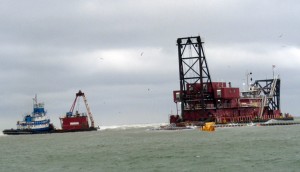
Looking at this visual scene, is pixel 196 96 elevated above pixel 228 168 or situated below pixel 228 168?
above

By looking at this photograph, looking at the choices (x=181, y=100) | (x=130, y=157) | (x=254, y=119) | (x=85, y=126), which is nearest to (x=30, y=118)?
(x=85, y=126)

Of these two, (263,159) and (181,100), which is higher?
(181,100)

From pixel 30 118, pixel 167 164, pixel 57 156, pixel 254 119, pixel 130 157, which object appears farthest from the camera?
pixel 30 118

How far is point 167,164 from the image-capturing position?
49.5m

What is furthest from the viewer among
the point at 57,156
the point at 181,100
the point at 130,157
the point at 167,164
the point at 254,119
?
the point at 254,119

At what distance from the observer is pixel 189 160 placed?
51719mm

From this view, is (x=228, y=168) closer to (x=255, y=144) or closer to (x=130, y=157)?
(x=130, y=157)

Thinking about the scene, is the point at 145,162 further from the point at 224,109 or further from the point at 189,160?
the point at 224,109

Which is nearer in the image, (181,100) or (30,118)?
(181,100)

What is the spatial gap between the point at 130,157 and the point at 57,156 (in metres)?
11.6

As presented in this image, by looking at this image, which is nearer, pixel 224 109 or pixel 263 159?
pixel 263 159

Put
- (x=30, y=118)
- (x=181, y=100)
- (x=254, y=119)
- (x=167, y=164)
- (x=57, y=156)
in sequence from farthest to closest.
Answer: (x=30, y=118)
(x=254, y=119)
(x=181, y=100)
(x=57, y=156)
(x=167, y=164)

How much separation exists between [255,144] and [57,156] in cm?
2425

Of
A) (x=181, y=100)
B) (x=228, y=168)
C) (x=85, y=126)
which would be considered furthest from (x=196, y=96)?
(x=228, y=168)
